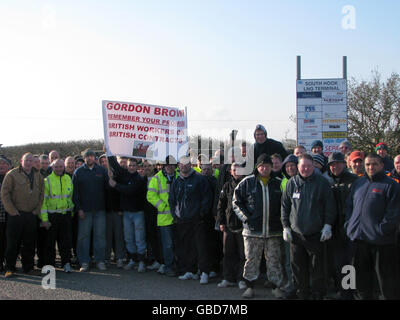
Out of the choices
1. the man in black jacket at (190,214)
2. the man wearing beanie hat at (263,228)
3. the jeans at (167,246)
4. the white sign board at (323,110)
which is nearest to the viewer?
→ the man wearing beanie hat at (263,228)

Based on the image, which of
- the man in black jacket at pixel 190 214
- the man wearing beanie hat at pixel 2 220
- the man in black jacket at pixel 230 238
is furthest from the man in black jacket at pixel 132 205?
the man wearing beanie hat at pixel 2 220

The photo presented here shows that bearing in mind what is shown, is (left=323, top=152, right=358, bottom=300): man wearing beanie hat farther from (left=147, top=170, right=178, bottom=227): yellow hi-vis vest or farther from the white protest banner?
the white protest banner

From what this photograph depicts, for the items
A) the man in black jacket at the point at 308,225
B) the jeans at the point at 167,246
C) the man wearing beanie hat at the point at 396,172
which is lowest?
the jeans at the point at 167,246

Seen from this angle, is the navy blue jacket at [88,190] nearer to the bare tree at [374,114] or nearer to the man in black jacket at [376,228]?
the man in black jacket at [376,228]

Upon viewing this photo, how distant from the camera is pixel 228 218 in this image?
6.97 meters

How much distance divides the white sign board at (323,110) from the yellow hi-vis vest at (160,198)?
684 cm

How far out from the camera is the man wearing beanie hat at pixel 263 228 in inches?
252

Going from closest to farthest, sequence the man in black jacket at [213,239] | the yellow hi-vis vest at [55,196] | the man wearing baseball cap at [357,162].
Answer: the man wearing baseball cap at [357,162] < the man in black jacket at [213,239] < the yellow hi-vis vest at [55,196]

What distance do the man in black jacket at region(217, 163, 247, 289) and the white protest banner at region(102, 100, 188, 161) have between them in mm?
1961

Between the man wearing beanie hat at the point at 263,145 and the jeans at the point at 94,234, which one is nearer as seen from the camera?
the man wearing beanie hat at the point at 263,145

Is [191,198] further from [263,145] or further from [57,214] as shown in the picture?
[57,214]
